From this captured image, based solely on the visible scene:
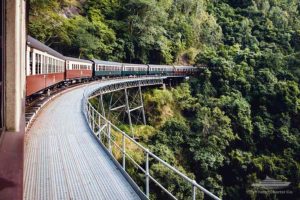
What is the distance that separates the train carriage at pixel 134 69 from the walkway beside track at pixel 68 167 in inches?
904

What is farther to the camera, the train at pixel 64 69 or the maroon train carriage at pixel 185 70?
the maroon train carriage at pixel 185 70

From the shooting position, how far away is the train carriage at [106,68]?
91.7ft

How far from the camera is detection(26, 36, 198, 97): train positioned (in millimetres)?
11154

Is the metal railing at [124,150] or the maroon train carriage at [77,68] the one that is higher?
the maroon train carriage at [77,68]

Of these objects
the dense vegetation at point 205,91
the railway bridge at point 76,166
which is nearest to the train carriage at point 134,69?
the dense vegetation at point 205,91

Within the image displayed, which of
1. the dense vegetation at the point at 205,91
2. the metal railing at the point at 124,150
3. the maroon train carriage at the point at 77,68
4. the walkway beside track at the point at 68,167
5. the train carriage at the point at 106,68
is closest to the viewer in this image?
the metal railing at the point at 124,150

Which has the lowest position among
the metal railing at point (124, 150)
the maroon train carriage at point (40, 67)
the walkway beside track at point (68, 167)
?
the walkway beside track at point (68, 167)

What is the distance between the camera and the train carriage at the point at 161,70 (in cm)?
3679

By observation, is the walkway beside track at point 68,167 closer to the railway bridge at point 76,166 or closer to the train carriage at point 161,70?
the railway bridge at point 76,166

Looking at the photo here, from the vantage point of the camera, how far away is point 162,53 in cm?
4284

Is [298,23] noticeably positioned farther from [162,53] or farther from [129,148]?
[129,148]

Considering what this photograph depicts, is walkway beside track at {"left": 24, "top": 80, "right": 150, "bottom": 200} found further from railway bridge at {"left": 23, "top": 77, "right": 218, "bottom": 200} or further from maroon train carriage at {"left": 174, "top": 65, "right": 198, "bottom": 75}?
maroon train carriage at {"left": 174, "top": 65, "right": 198, "bottom": 75}

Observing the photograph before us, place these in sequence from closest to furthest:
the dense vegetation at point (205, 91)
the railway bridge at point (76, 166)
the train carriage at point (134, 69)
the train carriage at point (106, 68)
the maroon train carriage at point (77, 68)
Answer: the railway bridge at point (76, 166) → the maroon train carriage at point (77, 68) → the dense vegetation at point (205, 91) → the train carriage at point (106, 68) → the train carriage at point (134, 69)

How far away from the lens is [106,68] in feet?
96.2
